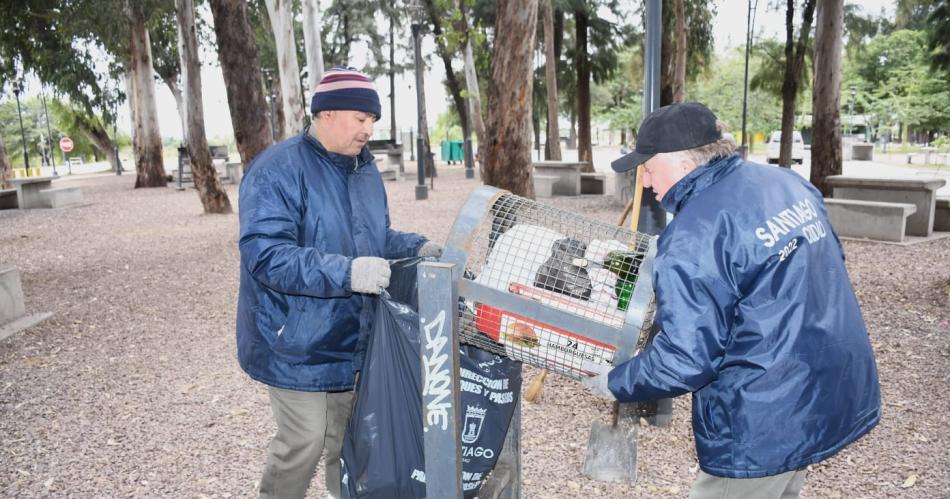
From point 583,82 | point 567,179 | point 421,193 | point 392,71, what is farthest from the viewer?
point 392,71

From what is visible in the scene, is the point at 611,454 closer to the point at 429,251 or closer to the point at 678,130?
the point at 429,251

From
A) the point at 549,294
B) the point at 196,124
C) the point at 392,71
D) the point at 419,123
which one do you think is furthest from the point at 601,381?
the point at 392,71

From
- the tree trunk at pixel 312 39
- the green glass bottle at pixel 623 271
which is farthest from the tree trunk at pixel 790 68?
the green glass bottle at pixel 623 271

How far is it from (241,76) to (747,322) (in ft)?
31.9

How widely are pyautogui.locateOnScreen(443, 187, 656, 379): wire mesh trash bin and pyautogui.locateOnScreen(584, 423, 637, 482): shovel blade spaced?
62.1 inches

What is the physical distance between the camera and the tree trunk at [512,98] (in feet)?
24.3

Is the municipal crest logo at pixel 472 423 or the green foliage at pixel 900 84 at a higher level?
the green foliage at pixel 900 84

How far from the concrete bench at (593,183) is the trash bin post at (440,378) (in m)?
15.0

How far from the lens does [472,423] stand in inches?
90.5

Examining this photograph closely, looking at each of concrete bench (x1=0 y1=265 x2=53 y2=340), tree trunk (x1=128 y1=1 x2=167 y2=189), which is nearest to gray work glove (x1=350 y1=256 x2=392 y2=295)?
concrete bench (x1=0 y1=265 x2=53 y2=340)

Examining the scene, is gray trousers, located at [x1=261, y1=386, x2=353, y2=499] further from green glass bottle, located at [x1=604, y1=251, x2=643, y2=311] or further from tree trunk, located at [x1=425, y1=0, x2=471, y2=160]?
tree trunk, located at [x1=425, y1=0, x2=471, y2=160]

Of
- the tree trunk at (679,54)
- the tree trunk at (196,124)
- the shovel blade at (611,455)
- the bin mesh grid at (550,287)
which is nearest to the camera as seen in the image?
the bin mesh grid at (550,287)

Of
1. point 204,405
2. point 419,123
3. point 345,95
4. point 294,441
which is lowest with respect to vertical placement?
point 204,405

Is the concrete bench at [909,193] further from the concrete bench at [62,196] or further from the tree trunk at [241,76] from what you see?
the concrete bench at [62,196]
